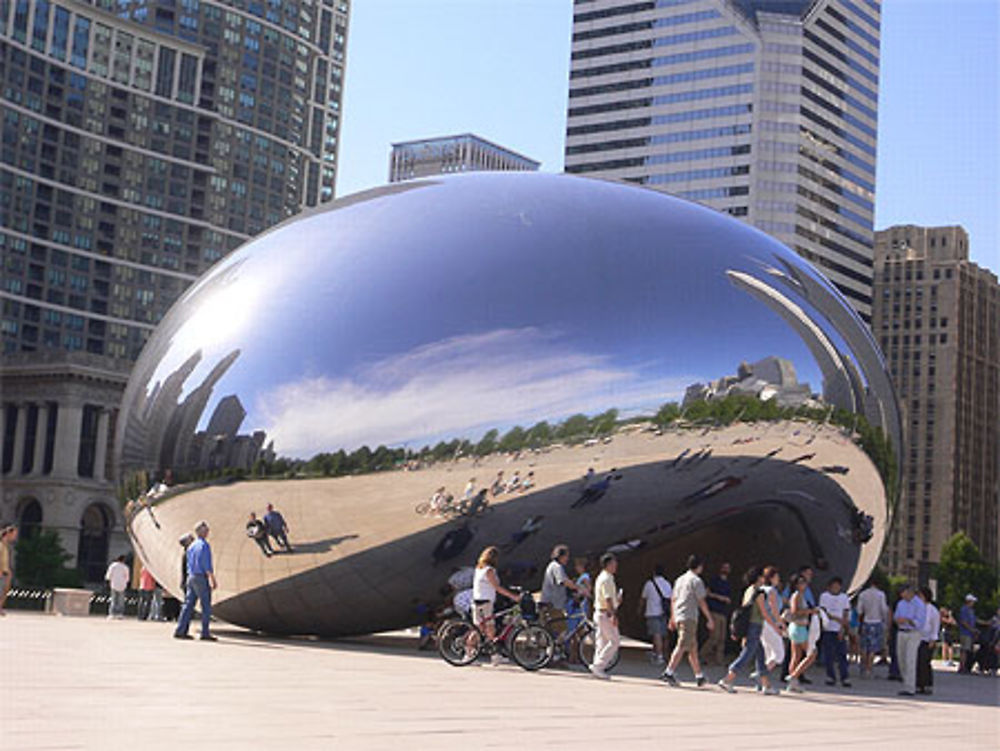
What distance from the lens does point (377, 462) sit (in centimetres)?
1661

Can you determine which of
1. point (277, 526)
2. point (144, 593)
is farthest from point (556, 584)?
point (144, 593)

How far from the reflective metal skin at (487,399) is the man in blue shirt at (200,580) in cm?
23

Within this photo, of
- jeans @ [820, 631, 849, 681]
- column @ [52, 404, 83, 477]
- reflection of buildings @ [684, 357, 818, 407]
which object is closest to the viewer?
reflection of buildings @ [684, 357, 818, 407]

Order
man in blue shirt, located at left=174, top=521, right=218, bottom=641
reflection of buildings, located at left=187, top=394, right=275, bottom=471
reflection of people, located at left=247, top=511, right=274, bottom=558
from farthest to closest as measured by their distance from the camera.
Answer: man in blue shirt, located at left=174, top=521, right=218, bottom=641
reflection of people, located at left=247, top=511, right=274, bottom=558
reflection of buildings, located at left=187, top=394, right=275, bottom=471

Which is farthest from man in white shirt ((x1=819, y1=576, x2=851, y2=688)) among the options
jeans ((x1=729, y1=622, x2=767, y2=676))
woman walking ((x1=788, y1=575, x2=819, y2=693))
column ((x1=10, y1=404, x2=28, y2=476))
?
column ((x1=10, y1=404, x2=28, y2=476))

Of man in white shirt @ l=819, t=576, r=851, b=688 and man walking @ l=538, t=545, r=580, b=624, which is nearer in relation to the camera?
man walking @ l=538, t=545, r=580, b=624

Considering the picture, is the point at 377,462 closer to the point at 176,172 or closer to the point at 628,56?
the point at 176,172

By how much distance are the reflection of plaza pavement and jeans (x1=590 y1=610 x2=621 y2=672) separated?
1.58 metres

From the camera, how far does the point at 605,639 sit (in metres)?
16.1

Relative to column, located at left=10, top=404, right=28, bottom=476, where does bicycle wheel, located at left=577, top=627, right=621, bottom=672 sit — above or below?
below

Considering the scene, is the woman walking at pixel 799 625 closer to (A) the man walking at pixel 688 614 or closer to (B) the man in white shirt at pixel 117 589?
(A) the man walking at pixel 688 614

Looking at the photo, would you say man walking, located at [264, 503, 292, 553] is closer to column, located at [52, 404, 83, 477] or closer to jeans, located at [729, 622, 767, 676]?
jeans, located at [729, 622, 767, 676]

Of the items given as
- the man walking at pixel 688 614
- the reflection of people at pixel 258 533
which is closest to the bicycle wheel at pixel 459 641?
the man walking at pixel 688 614

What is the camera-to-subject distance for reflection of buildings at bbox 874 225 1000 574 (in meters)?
174
